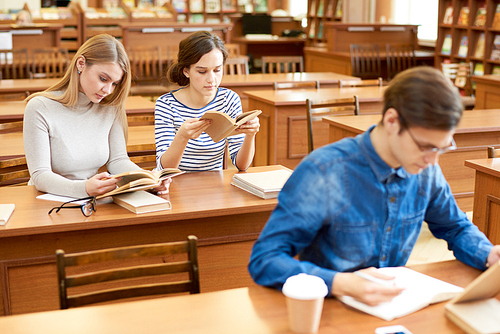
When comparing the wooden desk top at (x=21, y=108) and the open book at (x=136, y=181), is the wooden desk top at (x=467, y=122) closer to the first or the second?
the wooden desk top at (x=21, y=108)

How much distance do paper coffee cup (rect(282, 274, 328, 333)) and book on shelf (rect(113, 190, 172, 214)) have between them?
90 cm

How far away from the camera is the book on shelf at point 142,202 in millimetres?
1903

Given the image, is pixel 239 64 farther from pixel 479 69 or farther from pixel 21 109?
pixel 479 69

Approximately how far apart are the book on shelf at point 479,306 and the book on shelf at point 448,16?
7.28 m

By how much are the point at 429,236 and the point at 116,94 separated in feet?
7.52

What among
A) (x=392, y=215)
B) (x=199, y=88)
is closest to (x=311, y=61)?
(x=199, y=88)

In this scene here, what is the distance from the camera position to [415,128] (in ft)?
3.67

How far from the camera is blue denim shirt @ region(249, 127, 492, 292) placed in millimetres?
1212

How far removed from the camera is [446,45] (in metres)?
7.91

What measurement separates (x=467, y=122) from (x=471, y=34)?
417 cm

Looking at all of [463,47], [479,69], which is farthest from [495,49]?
[463,47]

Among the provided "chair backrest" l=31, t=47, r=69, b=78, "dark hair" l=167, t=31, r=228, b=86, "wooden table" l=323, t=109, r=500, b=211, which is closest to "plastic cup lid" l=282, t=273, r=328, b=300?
"dark hair" l=167, t=31, r=228, b=86

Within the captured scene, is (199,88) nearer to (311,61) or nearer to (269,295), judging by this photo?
(269,295)

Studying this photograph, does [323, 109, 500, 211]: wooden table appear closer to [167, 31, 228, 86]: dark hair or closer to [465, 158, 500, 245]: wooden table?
[465, 158, 500, 245]: wooden table
